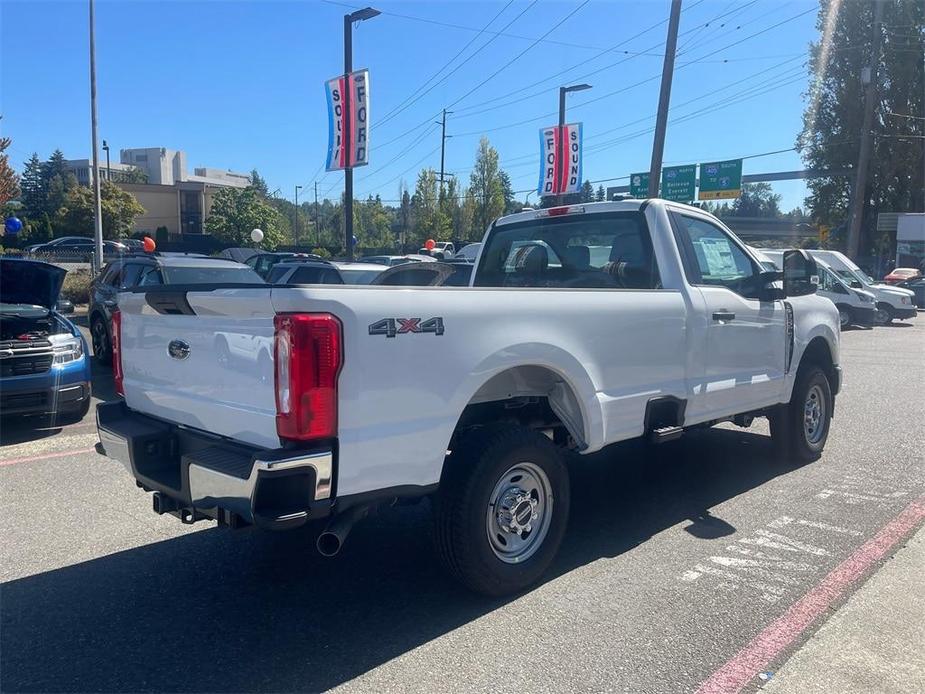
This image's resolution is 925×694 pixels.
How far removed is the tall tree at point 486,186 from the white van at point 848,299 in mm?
28240

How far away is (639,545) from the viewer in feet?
15.5

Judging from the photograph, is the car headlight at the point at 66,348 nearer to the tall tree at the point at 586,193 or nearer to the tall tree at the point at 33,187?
the tall tree at the point at 586,193

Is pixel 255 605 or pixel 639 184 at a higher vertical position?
pixel 639 184

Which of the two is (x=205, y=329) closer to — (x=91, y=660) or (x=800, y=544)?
(x=91, y=660)

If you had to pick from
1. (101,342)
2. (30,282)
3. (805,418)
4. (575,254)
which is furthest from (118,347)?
(101,342)

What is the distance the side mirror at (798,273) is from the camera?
19.0 feet

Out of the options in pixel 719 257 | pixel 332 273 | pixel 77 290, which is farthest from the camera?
pixel 77 290

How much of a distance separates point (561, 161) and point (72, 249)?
3013 centimetres

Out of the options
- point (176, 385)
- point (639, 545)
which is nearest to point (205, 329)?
point (176, 385)

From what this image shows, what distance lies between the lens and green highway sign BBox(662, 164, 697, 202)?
32844mm

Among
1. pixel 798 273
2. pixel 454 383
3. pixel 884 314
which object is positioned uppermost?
pixel 798 273

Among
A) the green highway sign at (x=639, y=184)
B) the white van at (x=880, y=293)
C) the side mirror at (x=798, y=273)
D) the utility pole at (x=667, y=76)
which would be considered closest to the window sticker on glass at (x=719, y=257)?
the side mirror at (x=798, y=273)

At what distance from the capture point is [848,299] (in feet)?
68.8

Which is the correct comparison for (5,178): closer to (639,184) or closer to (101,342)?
(101,342)
